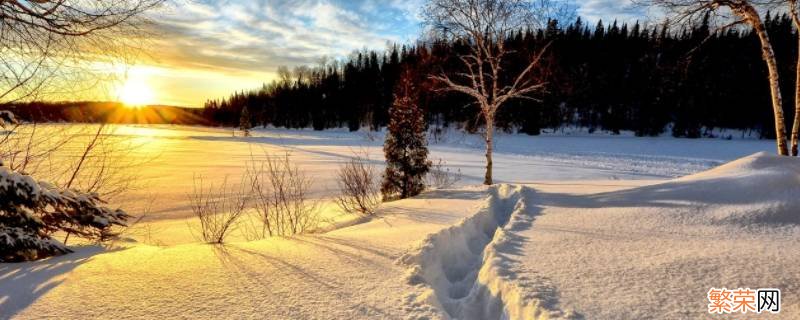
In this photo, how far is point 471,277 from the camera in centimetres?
363

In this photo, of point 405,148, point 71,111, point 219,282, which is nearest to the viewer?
point 219,282

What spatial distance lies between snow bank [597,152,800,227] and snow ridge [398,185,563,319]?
194 cm

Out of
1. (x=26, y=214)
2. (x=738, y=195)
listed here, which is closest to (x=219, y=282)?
(x=26, y=214)

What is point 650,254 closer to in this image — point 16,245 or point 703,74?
point 16,245

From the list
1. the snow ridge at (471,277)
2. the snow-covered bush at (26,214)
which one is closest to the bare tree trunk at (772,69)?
the snow ridge at (471,277)

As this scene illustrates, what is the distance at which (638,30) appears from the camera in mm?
48250

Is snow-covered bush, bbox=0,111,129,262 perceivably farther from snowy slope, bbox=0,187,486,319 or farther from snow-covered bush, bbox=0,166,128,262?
snowy slope, bbox=0,187,486,319

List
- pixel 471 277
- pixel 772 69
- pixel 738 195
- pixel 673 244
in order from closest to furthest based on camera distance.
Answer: pixel 471 277, pixel 673 244, pixel 738 195, pixel 772 69

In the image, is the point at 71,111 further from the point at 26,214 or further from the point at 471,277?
the point at 471,277

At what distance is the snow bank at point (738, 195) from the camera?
14.4 ft

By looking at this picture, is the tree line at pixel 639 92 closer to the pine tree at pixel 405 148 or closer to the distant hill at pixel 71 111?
the pine tree at pixel 405 148

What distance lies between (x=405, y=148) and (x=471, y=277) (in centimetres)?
602

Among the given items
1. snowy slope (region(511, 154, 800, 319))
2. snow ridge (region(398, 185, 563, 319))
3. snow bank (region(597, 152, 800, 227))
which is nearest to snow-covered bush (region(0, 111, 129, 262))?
snow ridge (region(398, 185, 563, 319))

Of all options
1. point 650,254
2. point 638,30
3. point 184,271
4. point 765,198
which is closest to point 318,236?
point 184,271
